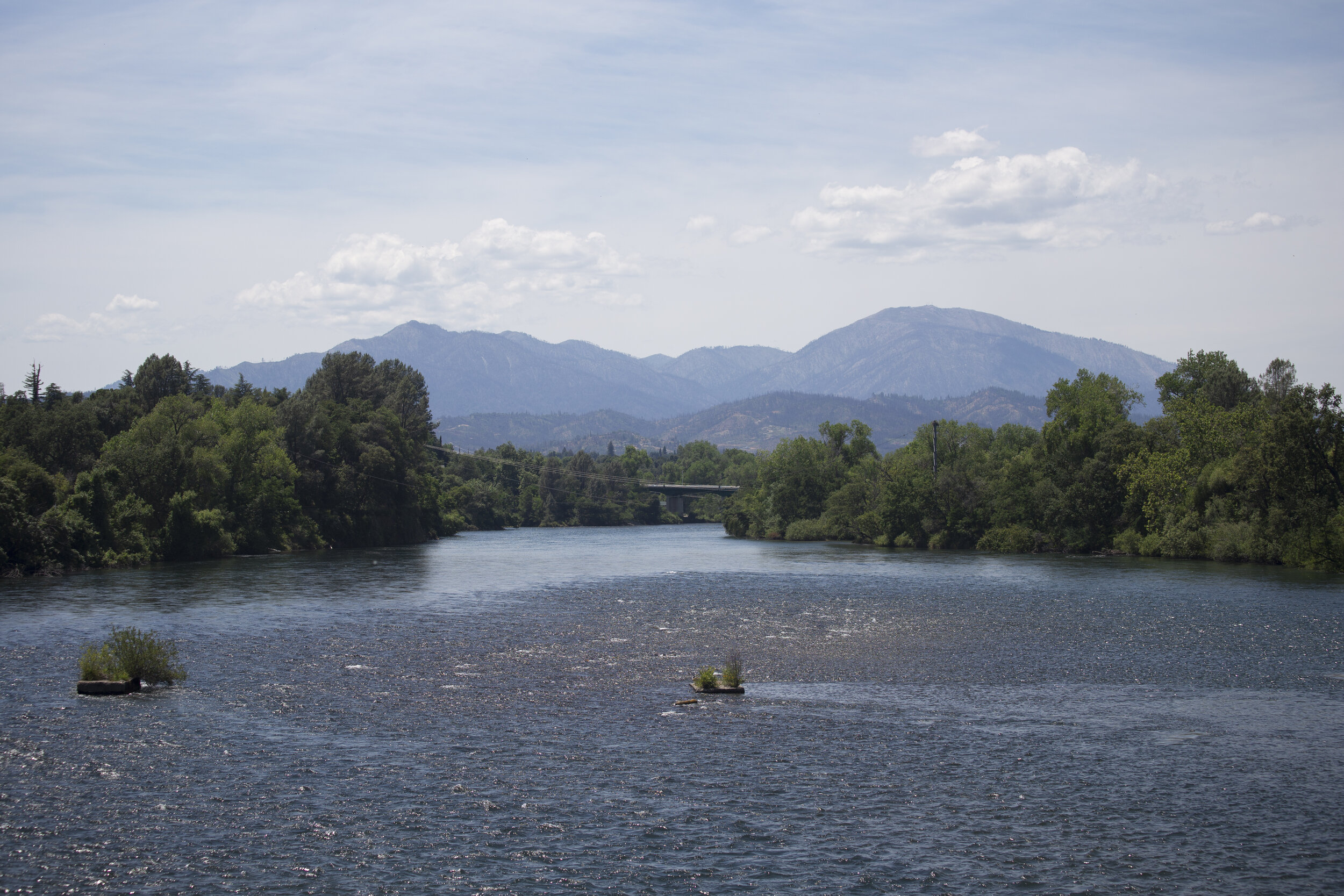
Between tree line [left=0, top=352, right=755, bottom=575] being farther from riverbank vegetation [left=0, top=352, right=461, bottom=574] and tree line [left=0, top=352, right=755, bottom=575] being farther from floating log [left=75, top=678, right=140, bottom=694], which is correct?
floating log [left=75, top=678, right=140, bottom=694]

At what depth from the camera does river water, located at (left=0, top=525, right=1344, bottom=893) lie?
66.9 ft

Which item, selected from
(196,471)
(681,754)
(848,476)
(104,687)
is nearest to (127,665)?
(104,687)

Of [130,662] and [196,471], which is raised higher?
[196,471]

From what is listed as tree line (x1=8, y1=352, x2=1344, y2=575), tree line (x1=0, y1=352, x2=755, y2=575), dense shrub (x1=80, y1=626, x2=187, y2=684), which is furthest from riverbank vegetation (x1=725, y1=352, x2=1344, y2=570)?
dense shrub (x1=80, y1=626, x2=187, y2=684)

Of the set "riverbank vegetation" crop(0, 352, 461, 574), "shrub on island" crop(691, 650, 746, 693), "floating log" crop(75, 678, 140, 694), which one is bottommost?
"floating log" crop(75, 678, 140, 694)

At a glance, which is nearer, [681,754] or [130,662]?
[681,754]

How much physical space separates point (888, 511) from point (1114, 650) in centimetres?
8233

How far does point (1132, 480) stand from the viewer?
3861 inches

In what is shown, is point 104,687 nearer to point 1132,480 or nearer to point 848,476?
point 1132,480

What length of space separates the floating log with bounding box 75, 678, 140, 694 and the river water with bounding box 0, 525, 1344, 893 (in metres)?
0.80

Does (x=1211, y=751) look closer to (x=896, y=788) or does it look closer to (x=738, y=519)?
(x=896, y=788)

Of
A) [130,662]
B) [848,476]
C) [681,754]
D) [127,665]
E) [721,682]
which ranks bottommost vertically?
[681,754]

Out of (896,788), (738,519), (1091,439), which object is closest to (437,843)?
(896,788)

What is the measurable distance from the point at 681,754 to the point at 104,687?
865 inches
